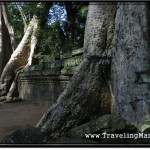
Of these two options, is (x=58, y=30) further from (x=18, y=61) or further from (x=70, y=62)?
(x=18, y=61)

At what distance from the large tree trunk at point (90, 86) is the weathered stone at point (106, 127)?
1.76ft

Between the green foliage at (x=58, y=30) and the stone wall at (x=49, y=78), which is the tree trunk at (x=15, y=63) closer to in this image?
the stone wall at (x=49, y=78)

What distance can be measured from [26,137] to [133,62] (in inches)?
52.2

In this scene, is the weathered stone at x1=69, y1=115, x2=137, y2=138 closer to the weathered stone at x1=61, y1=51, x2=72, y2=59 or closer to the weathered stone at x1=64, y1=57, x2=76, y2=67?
the weathered stone at x1=64, y1=57, x2=76, y2=67

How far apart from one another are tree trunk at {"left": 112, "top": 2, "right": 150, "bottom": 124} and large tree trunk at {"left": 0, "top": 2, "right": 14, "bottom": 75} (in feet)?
19.7

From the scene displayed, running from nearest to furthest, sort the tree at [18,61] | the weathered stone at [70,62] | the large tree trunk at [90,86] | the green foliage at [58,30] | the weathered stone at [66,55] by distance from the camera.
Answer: the large tree trunk at [90,86] < the weathered stone at [70,62] < the weathered stone at [66,55] < the green foliage at [58,30] < the tree at [18,61]

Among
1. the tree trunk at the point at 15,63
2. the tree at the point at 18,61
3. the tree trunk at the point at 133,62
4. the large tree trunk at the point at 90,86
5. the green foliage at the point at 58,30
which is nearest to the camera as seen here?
the tree trunk at the point at 133,62

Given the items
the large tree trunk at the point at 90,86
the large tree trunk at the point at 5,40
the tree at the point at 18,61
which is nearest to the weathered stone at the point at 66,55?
the large tree trunk at the point at 90,86

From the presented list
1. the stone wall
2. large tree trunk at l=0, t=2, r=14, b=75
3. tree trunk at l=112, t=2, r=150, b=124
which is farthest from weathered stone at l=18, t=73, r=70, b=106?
tree trunk at l=112, t=2, r=150, b=124

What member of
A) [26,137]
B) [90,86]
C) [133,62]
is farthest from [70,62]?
[26,137]

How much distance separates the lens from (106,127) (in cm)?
262

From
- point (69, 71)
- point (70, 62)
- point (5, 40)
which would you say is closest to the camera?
point (69, 71)

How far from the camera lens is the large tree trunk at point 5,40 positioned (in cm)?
868

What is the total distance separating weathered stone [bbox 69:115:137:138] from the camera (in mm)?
2590
